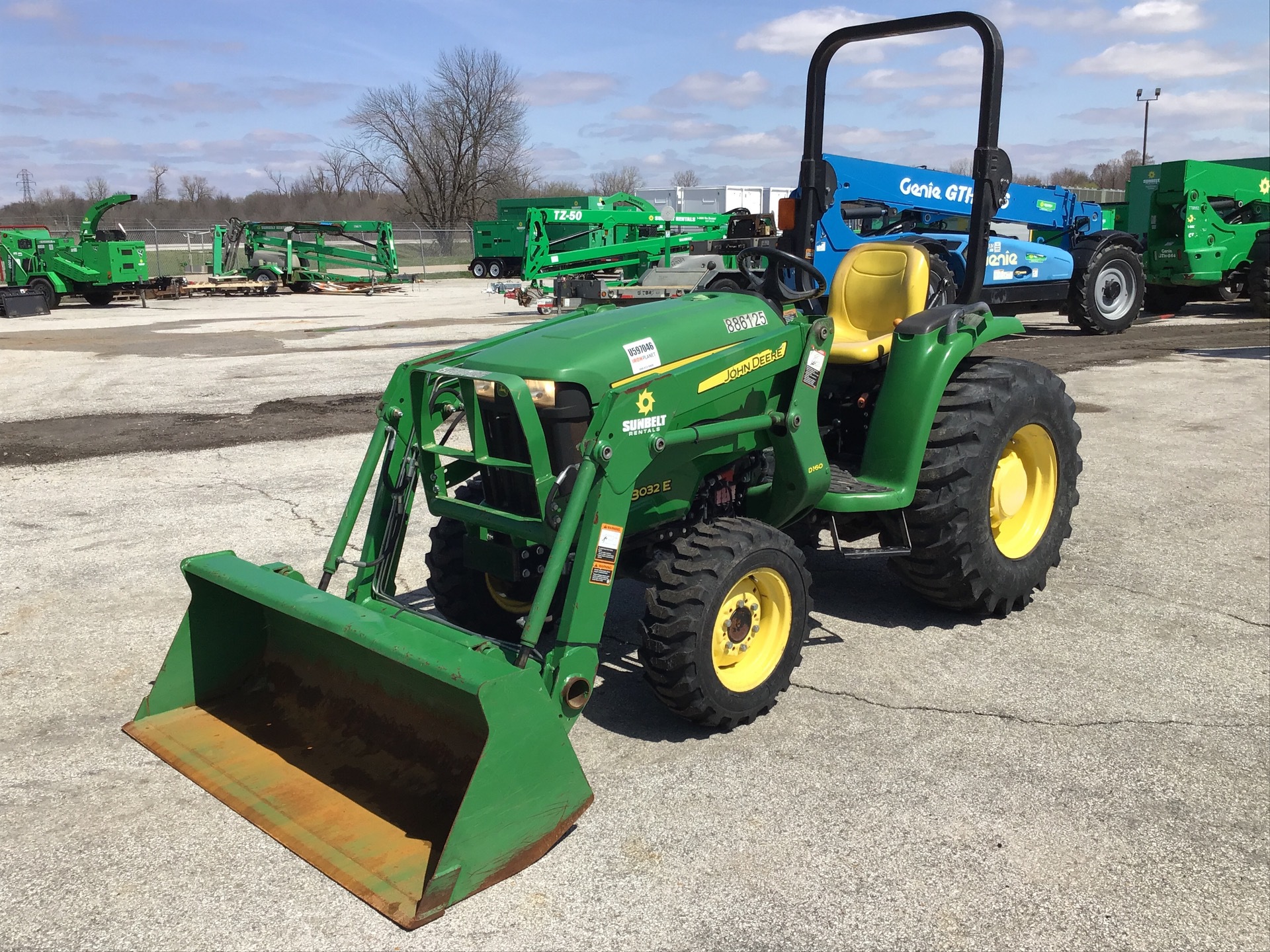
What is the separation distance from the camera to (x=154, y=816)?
10.3 ft

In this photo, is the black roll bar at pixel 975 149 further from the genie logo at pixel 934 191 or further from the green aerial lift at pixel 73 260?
the green aerial lift at pixel 73 260

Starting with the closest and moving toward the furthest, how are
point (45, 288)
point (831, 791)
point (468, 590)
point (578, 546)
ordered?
point (578, 546) < point (831, 791) < point (468, 590) < point (45, 288)

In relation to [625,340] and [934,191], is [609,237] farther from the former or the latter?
[625,340]

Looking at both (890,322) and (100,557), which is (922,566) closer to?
(890,322)

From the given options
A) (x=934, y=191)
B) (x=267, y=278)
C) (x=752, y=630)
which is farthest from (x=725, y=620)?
(x=267, y=278)

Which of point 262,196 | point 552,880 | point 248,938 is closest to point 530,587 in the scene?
point 552,880

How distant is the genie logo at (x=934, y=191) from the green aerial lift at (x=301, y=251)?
1986cm

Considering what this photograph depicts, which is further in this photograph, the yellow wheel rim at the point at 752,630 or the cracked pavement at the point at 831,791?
the yellow wheel rim at the point at 752,630

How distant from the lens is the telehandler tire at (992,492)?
4.20 metres

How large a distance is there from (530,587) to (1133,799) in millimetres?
2185

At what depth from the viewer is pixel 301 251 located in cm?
2931

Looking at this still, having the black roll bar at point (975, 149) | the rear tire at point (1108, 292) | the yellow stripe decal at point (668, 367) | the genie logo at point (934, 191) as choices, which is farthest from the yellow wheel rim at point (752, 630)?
the rear tire at point (1108, 292)

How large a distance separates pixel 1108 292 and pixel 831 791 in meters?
14.2

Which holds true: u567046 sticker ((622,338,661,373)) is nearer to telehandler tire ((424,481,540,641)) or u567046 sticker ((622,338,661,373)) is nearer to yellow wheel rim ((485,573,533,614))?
telehandler tire ((424,481,540,641))
